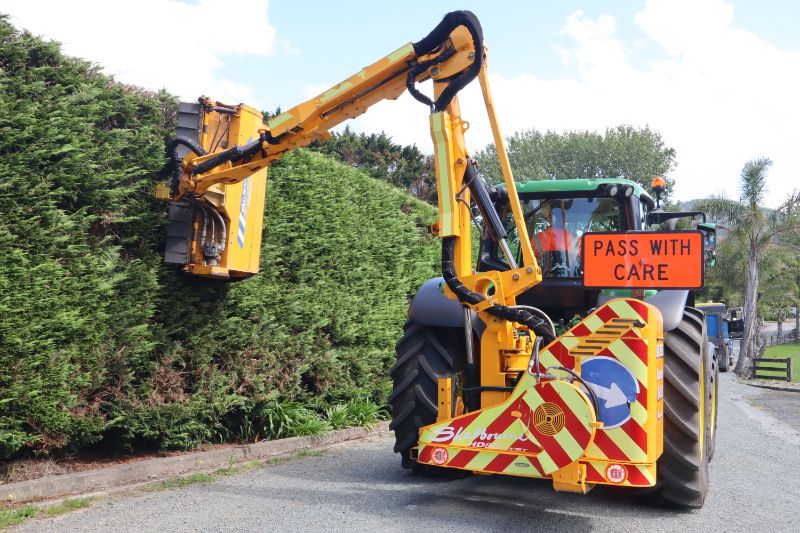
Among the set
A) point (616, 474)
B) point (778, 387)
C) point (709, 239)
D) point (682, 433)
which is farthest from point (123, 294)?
point (778, 387)

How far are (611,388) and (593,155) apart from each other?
50.8m

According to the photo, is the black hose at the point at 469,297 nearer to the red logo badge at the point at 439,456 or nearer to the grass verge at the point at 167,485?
the red logo badge at the point at 439,456

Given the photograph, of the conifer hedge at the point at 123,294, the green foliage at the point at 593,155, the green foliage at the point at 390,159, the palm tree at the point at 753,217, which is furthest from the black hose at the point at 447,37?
the green foliage at the point at 593,155

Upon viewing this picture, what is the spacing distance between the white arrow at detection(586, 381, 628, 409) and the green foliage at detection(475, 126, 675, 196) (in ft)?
153

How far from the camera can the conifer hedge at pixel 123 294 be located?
4.95 metres

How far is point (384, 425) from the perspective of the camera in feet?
29.3

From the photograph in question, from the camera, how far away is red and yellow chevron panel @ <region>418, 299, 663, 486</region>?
14.1 feet

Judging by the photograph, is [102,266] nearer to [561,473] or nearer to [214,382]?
[214,382]

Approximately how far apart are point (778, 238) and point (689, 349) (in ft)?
86.4

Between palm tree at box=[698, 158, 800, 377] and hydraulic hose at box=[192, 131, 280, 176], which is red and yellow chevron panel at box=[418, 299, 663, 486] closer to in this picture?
hydraulic hose at box=[192, 131, 280, 176]

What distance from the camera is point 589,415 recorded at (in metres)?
4.27

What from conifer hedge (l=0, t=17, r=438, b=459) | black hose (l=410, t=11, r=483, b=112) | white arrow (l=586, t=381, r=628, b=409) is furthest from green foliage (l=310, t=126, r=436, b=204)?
→ white arrow (l=586, t=381, r=628, b=409)

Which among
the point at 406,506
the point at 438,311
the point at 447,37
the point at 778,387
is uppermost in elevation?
the point at 447,37

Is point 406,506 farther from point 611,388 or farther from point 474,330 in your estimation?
point 611,388
